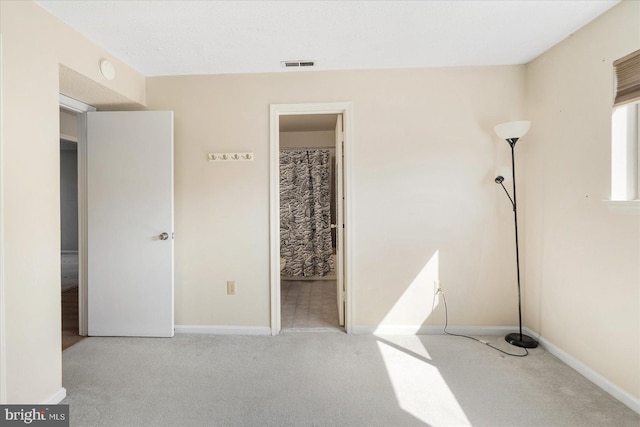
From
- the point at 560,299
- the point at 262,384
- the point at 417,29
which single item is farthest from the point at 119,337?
the point at 560,299

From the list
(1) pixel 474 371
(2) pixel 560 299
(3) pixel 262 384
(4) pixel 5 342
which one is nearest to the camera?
(4) pixel 5 342

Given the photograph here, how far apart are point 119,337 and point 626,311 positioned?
3.72 m

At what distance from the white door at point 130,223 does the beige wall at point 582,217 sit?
310cm

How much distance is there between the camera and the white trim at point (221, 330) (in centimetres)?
270

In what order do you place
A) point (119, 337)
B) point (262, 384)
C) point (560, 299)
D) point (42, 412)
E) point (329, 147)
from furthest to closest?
point (329, 147) < point (119, 337) < point (560, 299) < point (262, 384) < point (42, 412)

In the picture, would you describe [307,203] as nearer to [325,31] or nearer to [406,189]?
[406,189]

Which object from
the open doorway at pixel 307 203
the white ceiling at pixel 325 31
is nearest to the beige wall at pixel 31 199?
the white ceiling at pixel 325 31

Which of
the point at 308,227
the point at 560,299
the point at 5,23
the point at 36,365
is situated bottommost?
the point at 36,365

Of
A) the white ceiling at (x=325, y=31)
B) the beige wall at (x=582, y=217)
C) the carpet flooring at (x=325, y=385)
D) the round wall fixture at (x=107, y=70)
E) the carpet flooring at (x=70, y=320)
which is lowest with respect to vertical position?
the carpet flooring at (x=325, y=385)

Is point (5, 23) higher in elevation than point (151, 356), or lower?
higher

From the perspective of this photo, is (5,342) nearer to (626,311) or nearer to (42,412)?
(42,412)

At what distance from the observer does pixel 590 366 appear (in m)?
1.99

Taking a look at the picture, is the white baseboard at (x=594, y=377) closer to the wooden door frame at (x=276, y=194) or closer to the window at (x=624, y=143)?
the window at (x=624, y=143)

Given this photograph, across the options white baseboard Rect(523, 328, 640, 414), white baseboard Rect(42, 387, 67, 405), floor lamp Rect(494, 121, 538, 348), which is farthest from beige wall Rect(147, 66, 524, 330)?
white baseboard Rect(42, 387, 67, 405)
